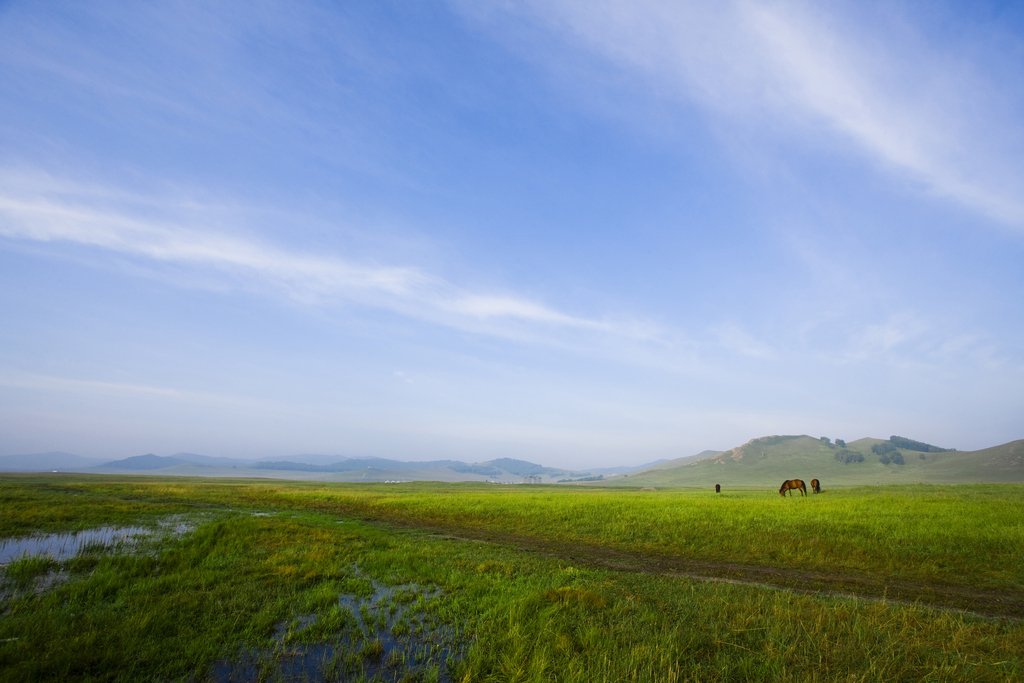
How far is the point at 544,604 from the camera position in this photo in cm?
1065

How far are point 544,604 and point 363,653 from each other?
15.0 ft

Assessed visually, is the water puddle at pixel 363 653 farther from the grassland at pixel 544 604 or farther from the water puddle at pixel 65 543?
the water puddle at pixel 65 543

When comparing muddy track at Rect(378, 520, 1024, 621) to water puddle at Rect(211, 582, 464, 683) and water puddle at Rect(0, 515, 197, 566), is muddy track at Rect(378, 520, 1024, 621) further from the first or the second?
water puddle at Rect(0, 515, 197, 566)

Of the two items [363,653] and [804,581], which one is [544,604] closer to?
[363,653]

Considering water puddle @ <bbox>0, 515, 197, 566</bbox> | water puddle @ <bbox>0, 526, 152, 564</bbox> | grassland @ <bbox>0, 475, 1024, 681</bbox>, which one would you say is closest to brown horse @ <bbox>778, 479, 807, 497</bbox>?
grassland @ <bbox>0, 475, 1024, 681</bbox>

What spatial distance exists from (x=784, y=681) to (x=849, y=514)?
25.0 meters

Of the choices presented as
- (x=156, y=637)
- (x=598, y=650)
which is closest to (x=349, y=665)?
(x=156, y=637)

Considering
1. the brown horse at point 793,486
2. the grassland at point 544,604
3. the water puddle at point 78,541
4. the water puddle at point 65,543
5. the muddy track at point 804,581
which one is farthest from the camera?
the brown horse at point 793,486

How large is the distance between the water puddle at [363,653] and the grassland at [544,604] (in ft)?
0.20

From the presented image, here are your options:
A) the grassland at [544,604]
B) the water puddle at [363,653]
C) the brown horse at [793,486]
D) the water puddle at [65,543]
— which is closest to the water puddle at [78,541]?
the water puddle at [65,543]

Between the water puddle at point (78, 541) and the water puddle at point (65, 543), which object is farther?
the water puddle at point (78, 541)

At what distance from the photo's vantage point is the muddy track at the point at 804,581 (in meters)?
12.6

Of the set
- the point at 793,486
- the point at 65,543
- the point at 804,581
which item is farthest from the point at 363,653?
the point at 793,486

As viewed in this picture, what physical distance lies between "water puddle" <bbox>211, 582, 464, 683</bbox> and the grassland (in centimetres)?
6
